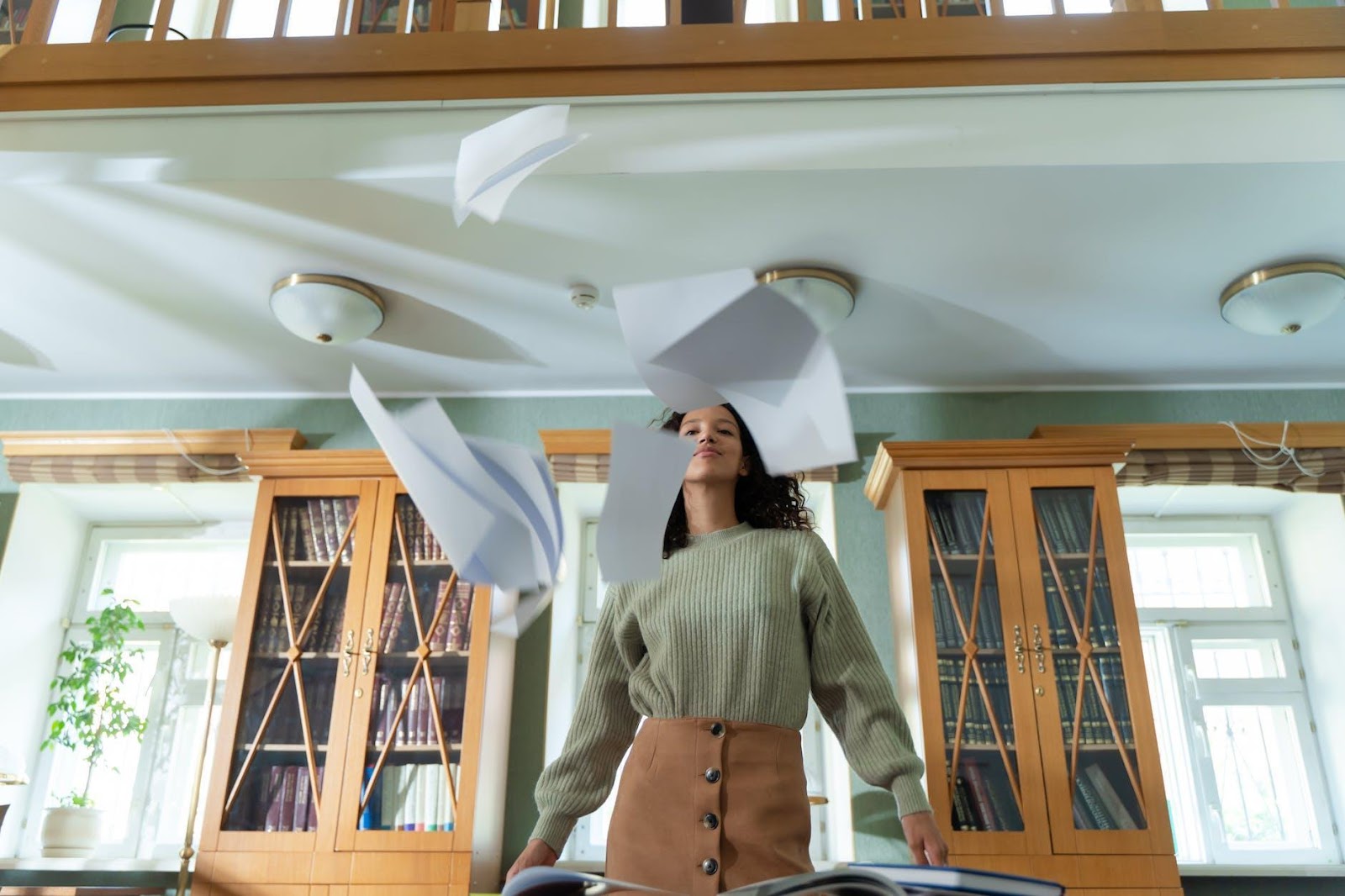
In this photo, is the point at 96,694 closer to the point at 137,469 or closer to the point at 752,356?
the point at 137,469

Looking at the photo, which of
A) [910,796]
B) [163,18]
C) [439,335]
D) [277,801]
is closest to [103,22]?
[163,18]

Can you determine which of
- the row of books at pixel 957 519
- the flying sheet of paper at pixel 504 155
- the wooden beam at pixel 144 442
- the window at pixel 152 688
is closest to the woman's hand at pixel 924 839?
the flying sheet of paper at pixel 504 155

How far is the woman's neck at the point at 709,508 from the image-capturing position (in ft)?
4.75

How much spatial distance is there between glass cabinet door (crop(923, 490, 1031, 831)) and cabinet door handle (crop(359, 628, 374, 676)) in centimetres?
161

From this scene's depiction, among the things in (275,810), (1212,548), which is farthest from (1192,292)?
(275,810)

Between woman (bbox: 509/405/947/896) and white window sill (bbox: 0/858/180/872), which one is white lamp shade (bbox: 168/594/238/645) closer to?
white window sill (bbox: 0/858/180/872)

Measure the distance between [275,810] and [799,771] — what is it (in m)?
2.20

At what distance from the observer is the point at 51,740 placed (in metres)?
3.56

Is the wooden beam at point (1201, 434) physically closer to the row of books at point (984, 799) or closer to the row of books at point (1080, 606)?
the row of books at point (1080, 606)

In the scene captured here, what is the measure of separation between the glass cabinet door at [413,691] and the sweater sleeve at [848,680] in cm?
172

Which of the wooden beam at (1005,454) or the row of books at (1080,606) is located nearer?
the row of books at (1080,606)

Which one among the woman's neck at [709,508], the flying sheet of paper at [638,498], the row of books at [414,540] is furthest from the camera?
the row of books at [414,540]

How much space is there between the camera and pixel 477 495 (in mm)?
583

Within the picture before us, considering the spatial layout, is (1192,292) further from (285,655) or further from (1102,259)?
(285,655)
